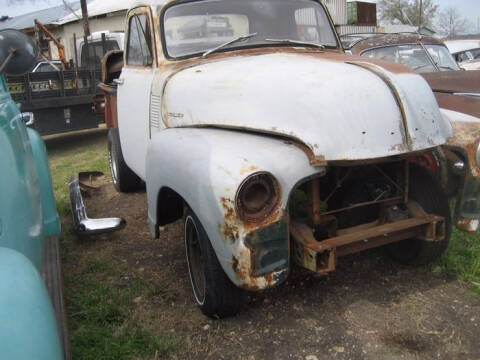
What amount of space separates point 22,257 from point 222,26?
2363 millimetres

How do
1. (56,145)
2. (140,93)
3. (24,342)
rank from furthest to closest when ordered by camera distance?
(56,145) < (140,93) < (24,342)

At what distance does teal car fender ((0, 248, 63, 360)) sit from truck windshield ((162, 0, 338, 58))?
7.42ft

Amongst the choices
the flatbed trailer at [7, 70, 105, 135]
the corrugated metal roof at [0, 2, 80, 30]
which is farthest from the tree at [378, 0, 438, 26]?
the flatbed trailer at [7, 70, 105, 135]

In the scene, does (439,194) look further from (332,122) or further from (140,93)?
(140,93)

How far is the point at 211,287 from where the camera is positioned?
8.50 feet

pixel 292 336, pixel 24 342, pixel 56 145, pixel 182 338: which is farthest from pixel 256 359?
pixel 56 145

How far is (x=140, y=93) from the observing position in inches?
148

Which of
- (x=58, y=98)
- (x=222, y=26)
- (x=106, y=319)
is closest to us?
(x=106, y=319)

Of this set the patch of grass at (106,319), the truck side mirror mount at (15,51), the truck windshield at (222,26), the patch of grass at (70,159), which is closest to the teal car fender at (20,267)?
the truck side mirror mount at (15,51)

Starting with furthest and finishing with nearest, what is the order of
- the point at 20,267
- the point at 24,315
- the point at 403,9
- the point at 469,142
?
the point at 403,9, the point at 469,142, the point at 20,267, the point at 24,315

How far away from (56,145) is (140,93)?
20.8ft

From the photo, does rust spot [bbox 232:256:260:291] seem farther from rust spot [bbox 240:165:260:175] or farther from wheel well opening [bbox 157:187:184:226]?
wheel well opening [bbox 157:187:184:226]

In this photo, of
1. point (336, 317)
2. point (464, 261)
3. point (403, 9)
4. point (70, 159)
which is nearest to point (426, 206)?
point (464, 261)

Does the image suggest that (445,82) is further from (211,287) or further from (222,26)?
(211,287)
